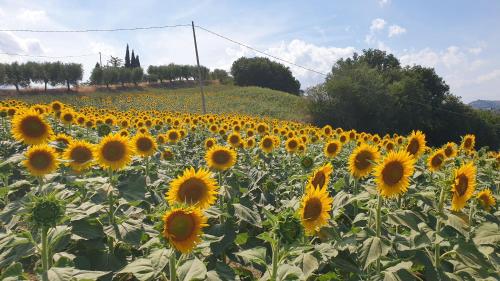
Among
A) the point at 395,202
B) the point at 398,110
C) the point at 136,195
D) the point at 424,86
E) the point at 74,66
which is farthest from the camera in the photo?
the point at 74,66

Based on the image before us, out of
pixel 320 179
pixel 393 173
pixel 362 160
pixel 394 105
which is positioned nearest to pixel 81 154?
pixel 320 179

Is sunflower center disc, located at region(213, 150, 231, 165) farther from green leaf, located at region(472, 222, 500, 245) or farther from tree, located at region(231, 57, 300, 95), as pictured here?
tree, located at region(231, 57, 300, 95)

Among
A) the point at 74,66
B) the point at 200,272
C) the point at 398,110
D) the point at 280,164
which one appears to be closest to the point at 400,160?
the point at 200,272

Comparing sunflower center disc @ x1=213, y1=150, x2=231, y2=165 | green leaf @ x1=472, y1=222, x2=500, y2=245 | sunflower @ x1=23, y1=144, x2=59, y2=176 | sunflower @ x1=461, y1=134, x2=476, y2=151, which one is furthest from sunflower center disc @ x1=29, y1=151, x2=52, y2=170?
sunflower @ x1=461, y1=134, x2=476, y2=151

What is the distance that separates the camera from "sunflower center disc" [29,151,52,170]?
3.56m

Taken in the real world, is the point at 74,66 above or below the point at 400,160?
Answer: above

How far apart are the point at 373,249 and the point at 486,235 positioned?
105cm

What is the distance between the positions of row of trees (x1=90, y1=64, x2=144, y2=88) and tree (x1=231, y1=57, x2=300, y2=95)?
18614 millimetres

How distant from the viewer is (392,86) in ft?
153

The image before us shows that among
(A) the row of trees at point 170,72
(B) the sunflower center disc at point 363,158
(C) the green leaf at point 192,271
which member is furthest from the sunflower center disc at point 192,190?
(A) the row of trees at point 170,72

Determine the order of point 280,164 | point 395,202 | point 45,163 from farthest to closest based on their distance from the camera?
point 280,164 < point 395,202 < point 45,163

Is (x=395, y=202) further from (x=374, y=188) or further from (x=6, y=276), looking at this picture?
→ (x=6, y=276)

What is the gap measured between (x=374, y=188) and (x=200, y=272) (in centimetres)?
161

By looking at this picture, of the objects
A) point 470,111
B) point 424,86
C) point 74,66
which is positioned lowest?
point 470,111
